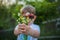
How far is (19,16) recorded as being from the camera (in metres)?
2.60

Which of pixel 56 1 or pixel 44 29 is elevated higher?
pixel 56 1

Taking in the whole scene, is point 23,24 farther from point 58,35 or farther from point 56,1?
point 56,1

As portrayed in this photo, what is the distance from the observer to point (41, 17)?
11.2m

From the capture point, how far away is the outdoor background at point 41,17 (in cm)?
904

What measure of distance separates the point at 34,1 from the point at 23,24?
866 centimetres

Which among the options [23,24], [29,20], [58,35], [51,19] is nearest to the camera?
[23,24]

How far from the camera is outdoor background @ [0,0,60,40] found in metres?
9.04

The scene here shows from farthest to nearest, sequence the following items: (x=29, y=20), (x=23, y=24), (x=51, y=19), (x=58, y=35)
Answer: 1. (x=51, y=19)
2. (x=58, y=35)
3. (x=29, y=20)
4. (x=23, y=24)

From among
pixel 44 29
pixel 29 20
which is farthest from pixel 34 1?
pixel 29 20

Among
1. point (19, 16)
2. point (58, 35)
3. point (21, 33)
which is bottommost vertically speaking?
point (58, 35)

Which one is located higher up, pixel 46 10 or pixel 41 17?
pixel 46 10

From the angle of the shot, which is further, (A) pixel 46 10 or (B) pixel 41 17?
(A) pixel 46 10

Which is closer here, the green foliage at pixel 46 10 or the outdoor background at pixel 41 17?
the outdoor background at pixel 41 17

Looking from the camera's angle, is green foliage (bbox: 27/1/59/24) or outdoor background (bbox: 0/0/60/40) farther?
green foliage (bbox: 27/1/59/24)
